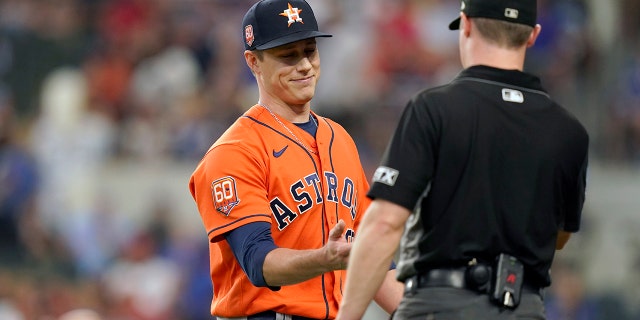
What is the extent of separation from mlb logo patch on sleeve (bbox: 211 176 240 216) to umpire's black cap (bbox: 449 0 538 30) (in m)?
1.15

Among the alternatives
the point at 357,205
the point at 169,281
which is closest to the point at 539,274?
the point at 357,205

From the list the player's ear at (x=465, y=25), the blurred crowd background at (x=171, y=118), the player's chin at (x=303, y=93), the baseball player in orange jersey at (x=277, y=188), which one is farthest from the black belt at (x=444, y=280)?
the blurred crowd background at (x=171, y=118)

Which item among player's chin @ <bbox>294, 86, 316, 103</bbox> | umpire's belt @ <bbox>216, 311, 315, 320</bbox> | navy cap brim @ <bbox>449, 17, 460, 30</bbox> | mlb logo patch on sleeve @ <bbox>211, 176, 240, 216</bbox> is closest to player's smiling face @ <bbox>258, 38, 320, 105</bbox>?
player's chin @ <bbox>294, 86, 316, 103</bbox>

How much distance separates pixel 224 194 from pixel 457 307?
1105 millimetres

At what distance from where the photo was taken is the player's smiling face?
460cm

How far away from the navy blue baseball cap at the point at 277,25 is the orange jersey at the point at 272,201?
0.30 metres

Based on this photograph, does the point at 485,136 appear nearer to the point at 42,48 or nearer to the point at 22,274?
the point at 22,274

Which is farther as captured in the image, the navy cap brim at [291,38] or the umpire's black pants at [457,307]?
the navy cap brim at [291,38]

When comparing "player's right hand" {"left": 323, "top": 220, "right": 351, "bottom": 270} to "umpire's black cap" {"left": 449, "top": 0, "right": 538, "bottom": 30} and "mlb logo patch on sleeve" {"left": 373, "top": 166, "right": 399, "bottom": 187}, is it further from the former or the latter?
"umpire's black cap" {"left": 449, "top": 0, "right": 538, "bottom": 30}

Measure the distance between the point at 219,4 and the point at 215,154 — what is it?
828 cm

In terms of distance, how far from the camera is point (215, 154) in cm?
444

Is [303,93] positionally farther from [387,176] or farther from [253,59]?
[387,176]

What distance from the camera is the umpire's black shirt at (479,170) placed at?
3621mm

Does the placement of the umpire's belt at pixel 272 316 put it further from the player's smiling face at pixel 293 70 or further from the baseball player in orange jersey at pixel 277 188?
the player's smiling face at pixel 293 70
